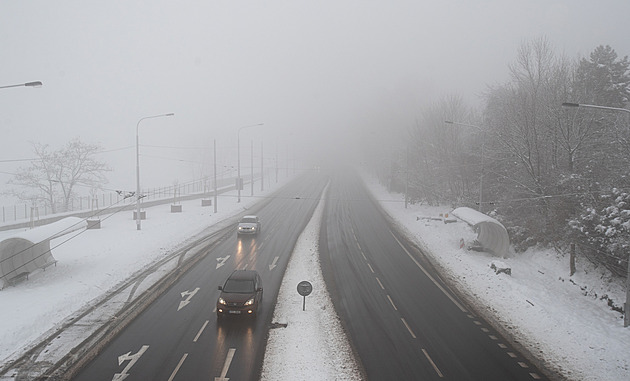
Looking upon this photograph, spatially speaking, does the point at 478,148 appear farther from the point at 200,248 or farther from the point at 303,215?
the point at 200,248

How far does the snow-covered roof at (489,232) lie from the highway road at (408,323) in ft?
14.3

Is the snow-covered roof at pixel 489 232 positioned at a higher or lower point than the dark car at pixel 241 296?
higher

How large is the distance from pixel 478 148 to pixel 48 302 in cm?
3884

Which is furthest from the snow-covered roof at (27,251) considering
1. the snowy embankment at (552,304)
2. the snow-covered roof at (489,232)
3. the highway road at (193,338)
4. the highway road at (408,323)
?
the snow-covered roof at (489,232)

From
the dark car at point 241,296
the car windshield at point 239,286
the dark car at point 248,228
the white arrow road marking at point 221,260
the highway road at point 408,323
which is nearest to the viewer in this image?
the highway road at point 408,323

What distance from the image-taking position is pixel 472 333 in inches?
576

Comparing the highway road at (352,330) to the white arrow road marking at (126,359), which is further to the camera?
the highway road at (352,330)

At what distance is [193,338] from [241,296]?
99.7 inches

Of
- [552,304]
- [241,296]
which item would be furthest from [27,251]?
[552,304]

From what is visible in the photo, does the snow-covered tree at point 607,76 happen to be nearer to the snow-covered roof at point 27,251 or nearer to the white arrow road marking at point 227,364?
the white arrow road marking at point 227,364

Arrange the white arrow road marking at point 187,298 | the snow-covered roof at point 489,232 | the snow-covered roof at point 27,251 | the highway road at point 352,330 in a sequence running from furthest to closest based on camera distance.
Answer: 1. the snow-covered roof at point 489,232
2. the snow-covered roof at point 27,251
3. the white arrow road marking at point 187,298
4. the highway road at point 352,330

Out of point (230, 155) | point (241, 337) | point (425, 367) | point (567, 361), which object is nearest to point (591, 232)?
point (567, 361)

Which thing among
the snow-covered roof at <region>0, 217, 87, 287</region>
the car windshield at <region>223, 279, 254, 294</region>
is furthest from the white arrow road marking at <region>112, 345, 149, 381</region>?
the snow-covered roof at <region>0, 217, 87, 287</region>

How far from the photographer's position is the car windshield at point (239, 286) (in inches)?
635
